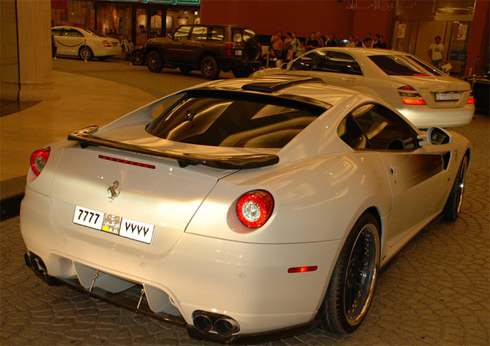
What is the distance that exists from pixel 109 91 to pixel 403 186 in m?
11.4

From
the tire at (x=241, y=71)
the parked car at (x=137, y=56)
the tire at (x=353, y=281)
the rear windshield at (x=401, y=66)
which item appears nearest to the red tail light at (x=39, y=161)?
the tire at (x=353, y=281)

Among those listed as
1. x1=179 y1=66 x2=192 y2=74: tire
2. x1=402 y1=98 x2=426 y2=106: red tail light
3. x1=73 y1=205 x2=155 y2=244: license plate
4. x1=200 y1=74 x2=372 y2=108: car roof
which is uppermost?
x1=200 y1=74 x2=372 y2=108: car roof

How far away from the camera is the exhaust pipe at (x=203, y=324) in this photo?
8.99 feet

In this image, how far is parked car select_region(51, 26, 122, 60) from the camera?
81.5 ft

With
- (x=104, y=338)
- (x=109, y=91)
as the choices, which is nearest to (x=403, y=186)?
(x=104, y=338)

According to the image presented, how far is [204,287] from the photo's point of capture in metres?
2.67

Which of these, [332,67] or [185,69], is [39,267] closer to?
[332,67]

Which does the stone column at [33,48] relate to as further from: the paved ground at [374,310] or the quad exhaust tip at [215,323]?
the quad exhaust tip at [215,323]

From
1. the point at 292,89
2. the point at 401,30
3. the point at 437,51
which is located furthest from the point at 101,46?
the point at 292,89

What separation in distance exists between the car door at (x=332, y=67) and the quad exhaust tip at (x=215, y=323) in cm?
853

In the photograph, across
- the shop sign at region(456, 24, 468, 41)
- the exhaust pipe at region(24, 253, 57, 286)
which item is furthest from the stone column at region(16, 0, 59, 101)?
the shop sign at region(456, 24, 468, 41)

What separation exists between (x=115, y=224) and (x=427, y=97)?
8024mm

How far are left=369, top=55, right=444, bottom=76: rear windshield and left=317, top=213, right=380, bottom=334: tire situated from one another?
7559 mm

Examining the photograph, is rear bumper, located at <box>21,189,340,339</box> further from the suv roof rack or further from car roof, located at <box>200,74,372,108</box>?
the suv roof rack
